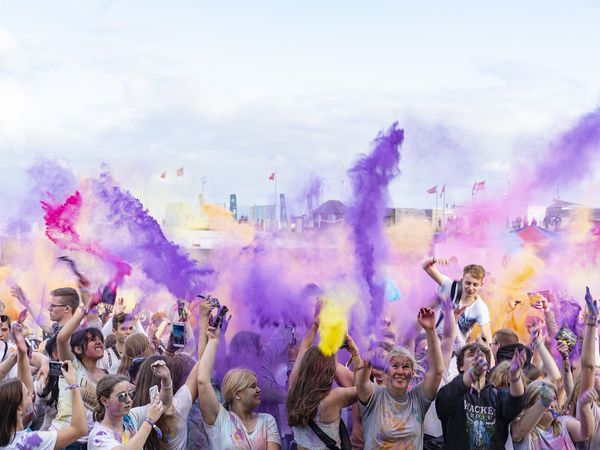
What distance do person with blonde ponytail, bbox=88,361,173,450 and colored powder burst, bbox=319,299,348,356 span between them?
3.39 ft

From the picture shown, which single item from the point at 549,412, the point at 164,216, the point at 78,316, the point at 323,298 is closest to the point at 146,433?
the point at 78,316

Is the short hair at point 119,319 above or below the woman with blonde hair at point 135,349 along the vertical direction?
below

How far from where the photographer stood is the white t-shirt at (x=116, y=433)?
5047 millimetres

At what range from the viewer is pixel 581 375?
19.1ft

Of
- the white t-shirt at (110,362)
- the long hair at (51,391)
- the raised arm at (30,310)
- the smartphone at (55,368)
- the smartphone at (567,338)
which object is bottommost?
the raised arm at (30,310)

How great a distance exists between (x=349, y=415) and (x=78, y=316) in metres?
2.08

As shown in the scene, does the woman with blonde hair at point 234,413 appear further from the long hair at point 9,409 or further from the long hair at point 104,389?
the long hair at point 9,409

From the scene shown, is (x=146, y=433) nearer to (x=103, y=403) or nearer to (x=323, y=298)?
(x=103, y=403)

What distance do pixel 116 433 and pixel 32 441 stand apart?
19.8 inches

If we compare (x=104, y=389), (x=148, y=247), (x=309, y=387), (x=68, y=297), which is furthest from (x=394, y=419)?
(x=148, y=247)

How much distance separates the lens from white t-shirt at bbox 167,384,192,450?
211 inches

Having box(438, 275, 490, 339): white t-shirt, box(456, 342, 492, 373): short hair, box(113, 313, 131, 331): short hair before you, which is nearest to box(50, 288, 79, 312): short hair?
box(113, 313, 131, 331): short hair

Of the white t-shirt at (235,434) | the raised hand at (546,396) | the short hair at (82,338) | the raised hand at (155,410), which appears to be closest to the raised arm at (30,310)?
the short hair at (82,338)

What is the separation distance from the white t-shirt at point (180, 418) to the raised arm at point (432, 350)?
152cm
